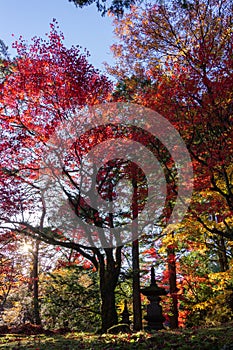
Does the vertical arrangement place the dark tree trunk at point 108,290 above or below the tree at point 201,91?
below

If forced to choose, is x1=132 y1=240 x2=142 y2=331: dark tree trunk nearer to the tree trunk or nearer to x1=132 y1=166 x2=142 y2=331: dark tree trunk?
x1=132 y1=166 x2=142 y2=331: dark tree trunk

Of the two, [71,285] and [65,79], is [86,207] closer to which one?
[65,79]

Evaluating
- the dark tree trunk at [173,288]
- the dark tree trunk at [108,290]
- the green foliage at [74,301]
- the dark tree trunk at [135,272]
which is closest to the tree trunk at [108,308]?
the dark tree trunk at [108,290]

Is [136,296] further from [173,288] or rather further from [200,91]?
[200,91]

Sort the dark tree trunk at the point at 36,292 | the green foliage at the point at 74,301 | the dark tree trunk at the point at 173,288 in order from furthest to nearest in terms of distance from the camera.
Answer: the dark tree trunk at the point at 36,292 < the dark tree trunk at the point at 173,288 < the green foliage at the point at 74,301

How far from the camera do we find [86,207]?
12367 mm

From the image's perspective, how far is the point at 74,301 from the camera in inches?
655

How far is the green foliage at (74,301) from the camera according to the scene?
1647 cm

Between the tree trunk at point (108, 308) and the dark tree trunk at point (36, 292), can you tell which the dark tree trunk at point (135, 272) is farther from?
the dark tree trunk at point (36, 292)

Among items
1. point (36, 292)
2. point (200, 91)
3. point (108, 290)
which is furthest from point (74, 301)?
point (200, 91)

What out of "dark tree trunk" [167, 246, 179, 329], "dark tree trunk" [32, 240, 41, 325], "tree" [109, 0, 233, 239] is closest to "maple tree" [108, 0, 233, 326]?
"tree" [109, 0, 233, 239]

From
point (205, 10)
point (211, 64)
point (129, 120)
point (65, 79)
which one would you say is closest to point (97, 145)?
point (129, 120)

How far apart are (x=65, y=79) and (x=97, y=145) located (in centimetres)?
257

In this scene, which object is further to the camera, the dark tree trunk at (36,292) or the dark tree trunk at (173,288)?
the dark tree trunk at (36,292)
